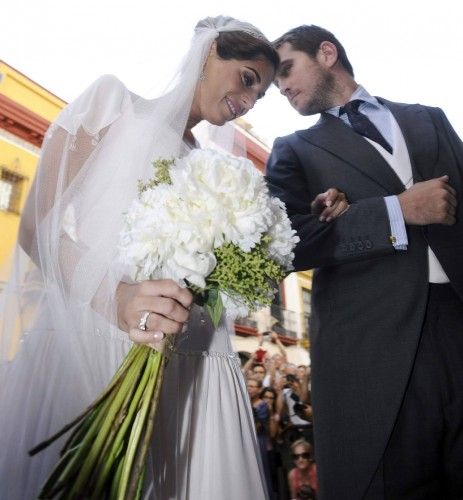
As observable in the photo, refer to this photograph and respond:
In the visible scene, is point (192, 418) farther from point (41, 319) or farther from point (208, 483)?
point (41, 319)

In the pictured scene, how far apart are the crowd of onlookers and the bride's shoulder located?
3.20 m

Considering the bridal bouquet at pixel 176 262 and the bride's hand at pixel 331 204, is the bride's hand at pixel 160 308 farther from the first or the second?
the bride's hand at pixel 331 204

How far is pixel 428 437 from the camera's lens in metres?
1.40

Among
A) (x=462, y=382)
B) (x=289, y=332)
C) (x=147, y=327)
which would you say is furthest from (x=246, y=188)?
(x=289, y=332)

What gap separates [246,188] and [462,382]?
1.00 metres

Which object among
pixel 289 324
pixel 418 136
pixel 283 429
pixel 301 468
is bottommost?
pixel 301 468

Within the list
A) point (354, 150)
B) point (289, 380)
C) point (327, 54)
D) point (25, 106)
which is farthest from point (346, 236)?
point (25, 106)

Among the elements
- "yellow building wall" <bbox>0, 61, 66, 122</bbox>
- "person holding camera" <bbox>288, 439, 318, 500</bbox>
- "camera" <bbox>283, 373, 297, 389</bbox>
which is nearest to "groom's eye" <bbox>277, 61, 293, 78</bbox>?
"person holding camera" <bbox>288, 439, 318, 500</bbox>

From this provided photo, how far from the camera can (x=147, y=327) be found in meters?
1.00

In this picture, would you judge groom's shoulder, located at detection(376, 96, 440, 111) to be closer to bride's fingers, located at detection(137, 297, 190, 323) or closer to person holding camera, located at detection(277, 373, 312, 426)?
bride's fingers, located at detection(137, 297, 190, 323)

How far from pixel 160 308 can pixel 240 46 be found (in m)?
1.22

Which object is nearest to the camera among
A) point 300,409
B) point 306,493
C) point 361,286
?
point 361,286

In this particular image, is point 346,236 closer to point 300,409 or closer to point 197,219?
point 197,219

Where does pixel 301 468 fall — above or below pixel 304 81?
below
